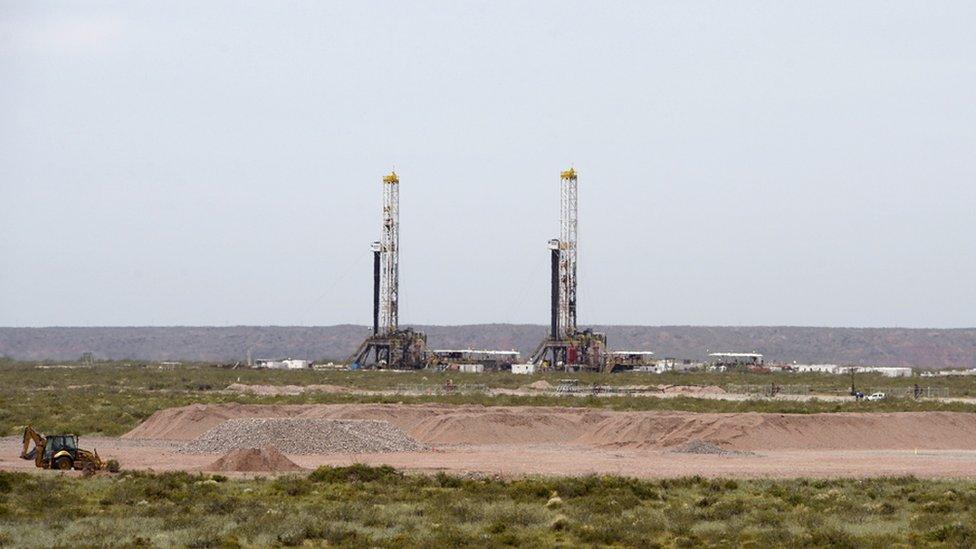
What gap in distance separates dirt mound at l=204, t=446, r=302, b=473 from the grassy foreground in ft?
12.6

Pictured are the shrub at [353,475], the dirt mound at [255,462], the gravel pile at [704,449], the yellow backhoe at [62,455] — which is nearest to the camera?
the shrub at [353,475]

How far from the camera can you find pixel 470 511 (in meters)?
28.2

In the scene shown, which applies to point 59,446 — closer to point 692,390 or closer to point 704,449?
point 704,449

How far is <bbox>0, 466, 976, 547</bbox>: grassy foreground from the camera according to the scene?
24.7 m

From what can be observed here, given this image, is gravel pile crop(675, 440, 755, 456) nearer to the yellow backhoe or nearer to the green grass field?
the green grass field

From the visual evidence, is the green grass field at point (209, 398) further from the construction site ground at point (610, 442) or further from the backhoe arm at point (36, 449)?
the backhoe arm at point (36, 449)

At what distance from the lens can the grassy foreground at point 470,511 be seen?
2466cm

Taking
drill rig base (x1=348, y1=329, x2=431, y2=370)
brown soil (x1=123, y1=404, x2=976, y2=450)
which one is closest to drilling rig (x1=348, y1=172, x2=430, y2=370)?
drill rig base (x1=348, y1=329, x2=431, y2=370)

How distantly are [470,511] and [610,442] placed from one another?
26353 mm

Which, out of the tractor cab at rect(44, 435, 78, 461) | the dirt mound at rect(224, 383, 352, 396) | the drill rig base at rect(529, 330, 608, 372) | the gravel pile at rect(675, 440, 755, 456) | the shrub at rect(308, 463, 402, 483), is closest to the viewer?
the shrub at rect(308, 463, 402, 483)

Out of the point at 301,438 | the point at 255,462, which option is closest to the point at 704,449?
the point at 301,438

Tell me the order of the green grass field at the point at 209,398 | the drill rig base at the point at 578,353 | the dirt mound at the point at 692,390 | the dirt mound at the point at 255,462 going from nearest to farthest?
the dirt mound at the point at 255,462 < the green grass field at the point at 209,398 < the dirt mound at the point at 692,390 < the drill rig base at the point at 578,353

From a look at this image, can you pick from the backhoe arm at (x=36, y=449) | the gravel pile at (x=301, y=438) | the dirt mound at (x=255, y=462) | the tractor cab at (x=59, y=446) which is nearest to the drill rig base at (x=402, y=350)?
the gravel pile at (x=301, y=438)

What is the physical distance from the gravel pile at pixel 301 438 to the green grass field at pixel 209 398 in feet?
34.7
